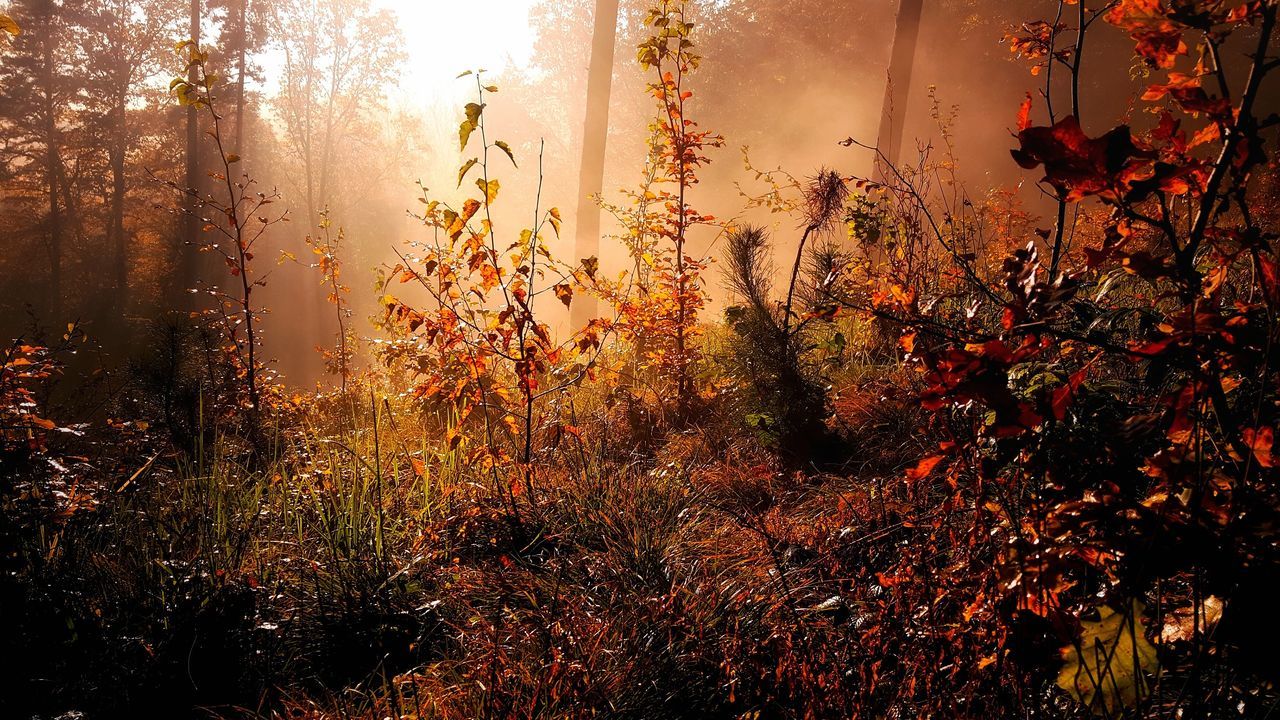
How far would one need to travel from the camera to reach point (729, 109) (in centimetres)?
2061

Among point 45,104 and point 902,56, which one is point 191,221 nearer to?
point 45,104

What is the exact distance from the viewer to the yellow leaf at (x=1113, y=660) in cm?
105

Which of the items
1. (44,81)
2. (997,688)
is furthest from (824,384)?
(44,81)

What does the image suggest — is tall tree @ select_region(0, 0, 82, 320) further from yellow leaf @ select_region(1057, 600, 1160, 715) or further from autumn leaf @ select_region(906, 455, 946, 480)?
yellow leaf @ select_region(1057, 600, 1160, 715)

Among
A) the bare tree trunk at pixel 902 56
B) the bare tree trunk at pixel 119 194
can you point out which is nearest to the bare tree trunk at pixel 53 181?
the bare tree trunk at pixel 119 194

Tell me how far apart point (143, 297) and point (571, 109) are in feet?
60.2

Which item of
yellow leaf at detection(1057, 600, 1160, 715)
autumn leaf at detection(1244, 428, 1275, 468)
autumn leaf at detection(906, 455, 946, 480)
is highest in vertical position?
Answer: autumn leaf at detection(1244, 428, 1275, 468)

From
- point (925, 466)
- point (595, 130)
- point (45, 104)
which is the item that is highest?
point (45, 104)

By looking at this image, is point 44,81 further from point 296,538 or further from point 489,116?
point 296,538

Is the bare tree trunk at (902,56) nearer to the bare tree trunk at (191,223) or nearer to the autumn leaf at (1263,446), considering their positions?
the autumn leaf at (1263,446)

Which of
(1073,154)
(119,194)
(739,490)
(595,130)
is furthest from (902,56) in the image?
(119,194)

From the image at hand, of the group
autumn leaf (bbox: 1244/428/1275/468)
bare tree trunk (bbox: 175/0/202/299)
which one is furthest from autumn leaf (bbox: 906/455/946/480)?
bare tree trunk (bbox: 175/0/202/299)

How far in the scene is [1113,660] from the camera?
113 centimetres

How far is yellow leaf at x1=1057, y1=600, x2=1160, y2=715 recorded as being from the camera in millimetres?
1051
